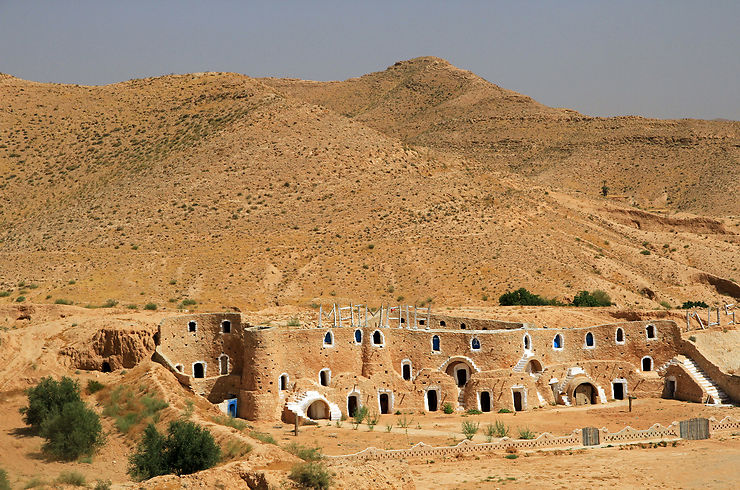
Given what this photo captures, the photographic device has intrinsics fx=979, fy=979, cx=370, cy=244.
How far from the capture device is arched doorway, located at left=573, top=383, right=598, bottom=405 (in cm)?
4384

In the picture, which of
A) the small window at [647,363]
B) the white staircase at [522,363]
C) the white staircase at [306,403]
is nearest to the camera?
the white staircase at [306,403]

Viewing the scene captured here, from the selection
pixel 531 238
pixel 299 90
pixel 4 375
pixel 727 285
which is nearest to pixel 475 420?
pixel 4 375

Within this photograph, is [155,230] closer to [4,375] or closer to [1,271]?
[1,271]

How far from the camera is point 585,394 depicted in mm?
44156

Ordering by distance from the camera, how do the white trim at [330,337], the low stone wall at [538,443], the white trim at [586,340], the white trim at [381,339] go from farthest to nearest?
the white trim at [586,340] → the white trim at [381,339] → the white trim at [330,337] → the low stone wall at [538,443]

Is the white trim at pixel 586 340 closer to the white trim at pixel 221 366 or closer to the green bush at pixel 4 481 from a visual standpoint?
the white trim at pixel 221 366

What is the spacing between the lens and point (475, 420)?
39.8 m

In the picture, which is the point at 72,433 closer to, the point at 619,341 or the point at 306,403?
the point at 306,403

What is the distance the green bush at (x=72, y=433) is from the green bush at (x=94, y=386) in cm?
388

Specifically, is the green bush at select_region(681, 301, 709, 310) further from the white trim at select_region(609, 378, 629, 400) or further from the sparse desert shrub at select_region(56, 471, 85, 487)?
the sparse desert shrub at select_region(56, 471, 85, 487)

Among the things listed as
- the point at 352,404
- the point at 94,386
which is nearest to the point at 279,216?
the point at 352,404

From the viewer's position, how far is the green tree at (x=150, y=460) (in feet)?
92.7

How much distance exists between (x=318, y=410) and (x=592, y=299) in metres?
22.1

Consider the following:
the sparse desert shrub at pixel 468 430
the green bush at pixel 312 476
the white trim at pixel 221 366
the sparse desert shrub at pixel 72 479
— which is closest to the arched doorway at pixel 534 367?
the sparse desert shrub at pixel 468 430
